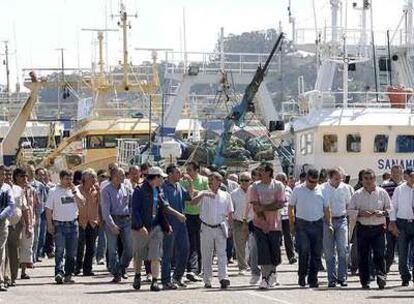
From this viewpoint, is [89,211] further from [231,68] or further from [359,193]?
[231,68]

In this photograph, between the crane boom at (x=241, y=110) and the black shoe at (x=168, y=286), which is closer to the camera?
the black shoe at (x=168, y=286)

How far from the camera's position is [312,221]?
893 inches

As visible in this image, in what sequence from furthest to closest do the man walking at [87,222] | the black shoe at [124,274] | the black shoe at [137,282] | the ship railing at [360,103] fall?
the ship railing at [360,103] → the man walking at [87,222] → the black shoe at [124,274] → the black shoe at [137,282]

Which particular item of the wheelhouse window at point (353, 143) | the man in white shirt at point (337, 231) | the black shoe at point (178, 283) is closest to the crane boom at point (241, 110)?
the wheelhouse window at point (353, 143)

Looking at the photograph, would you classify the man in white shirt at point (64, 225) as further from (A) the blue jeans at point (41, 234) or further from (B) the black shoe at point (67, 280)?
(A) the blue jeans at point (41, 234)

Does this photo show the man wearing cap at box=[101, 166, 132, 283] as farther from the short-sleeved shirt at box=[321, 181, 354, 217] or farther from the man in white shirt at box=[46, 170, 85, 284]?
the short-sleeved shirt at box=[321, 181, 354, 217]

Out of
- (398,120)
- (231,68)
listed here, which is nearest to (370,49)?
(398,120)

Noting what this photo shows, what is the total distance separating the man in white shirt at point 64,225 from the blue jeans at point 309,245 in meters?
3.62

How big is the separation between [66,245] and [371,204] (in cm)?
483

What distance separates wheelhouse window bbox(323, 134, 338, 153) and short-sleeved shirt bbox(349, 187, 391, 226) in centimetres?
1727

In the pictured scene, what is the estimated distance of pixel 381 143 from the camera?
3975cm

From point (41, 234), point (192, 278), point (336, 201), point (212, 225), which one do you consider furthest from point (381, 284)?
point (41, 234)

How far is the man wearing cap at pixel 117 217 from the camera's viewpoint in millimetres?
24031

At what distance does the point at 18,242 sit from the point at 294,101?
25.8 meters
